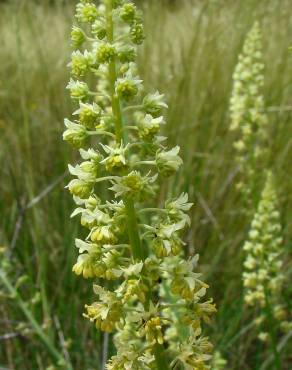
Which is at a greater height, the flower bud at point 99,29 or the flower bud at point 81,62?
the flower bud at point 99,29

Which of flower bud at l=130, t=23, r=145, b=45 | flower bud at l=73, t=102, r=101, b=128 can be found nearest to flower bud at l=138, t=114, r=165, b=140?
flower bud at l=73, t=102, r=101, b=128

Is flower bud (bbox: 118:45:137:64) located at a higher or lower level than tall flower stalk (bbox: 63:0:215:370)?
higher

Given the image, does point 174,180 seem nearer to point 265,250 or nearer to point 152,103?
point 265,250

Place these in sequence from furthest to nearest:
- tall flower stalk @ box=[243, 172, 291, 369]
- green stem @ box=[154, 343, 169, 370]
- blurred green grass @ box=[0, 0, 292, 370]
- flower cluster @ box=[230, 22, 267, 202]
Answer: flower cluster @ box=[230, 22, 267, 202], blurred green grass @ box=[0, 0, 292, 370], tall flower stalk @ box=[243, 172, 291, 369], green stem @ box=[154, 343, 169, 370]

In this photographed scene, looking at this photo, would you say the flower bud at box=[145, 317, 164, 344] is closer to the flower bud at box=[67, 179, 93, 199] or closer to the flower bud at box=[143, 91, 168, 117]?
the flower bud at box=[67, 179, 93, 199]

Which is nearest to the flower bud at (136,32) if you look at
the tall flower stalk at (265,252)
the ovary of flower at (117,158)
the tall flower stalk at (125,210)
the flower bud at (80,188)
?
the tall flower stalk at (125,210)

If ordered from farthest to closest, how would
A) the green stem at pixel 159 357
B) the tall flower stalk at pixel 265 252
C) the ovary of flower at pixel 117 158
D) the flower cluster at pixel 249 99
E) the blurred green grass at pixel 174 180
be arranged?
1. the flower cluster at pixel 249 99
2. the blurred green grass at pixel 174 180
3. the tall flower stalk at pixel 265 252
4. the green stem at pixel 159 357
5. the ovary of flower at pixel 117 158

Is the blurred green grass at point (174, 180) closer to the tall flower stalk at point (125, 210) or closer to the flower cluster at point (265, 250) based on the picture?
the flower cluster at point (265, 250)

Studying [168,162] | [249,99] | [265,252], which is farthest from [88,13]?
[249,99]

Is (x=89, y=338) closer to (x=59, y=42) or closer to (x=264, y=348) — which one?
(x=264, y=348)
